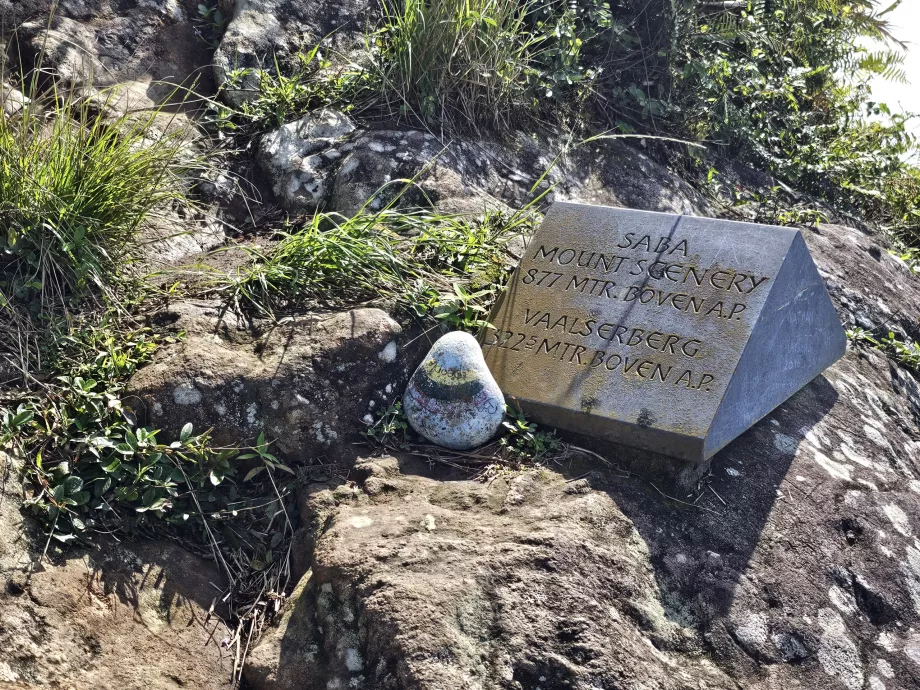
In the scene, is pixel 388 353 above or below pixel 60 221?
below

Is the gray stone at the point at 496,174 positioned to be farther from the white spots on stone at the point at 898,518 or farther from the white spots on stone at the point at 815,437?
the white spots on stone at the point at 898,518

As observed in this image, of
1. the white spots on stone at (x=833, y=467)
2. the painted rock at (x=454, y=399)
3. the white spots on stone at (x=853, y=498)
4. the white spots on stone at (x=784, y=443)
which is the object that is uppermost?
the painted rock at (x=454, y=399)

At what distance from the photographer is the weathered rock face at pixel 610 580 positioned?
6.66 feet

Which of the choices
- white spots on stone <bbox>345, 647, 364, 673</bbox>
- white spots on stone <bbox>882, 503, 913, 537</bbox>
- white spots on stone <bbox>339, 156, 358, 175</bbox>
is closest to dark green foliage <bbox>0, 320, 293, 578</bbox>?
white spots on stone <bbox>345, 647, 364, 673</bbox>

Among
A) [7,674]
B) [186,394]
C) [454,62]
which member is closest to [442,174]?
[454,62]

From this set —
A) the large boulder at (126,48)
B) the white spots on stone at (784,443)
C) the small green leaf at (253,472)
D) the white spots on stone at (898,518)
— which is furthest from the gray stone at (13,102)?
the white spots on stone at (898,518)

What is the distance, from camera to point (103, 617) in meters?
→ 2.15

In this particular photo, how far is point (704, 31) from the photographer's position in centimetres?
526

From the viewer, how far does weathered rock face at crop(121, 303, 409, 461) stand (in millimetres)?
2604

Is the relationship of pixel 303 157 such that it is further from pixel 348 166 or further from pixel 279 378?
pixel 279 378

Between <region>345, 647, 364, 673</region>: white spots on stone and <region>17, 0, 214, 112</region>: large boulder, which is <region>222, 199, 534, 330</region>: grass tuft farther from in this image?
<region>17, 0, 214, 112</region>: large boulder

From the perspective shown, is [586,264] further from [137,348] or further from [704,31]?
[704,31]

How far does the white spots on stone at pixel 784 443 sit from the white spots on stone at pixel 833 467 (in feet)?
0.28

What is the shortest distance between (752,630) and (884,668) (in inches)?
15.3
